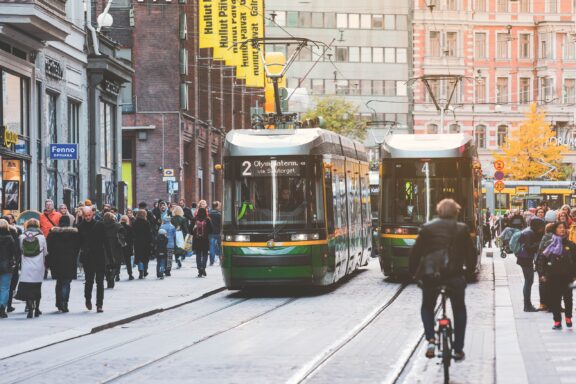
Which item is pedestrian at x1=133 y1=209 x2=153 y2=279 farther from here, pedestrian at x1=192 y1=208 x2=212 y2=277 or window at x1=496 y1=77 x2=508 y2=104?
window at x1=496 y1=77 x2=508 y2=104

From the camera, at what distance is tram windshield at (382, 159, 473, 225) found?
28.5m

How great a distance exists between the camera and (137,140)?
5878 cm

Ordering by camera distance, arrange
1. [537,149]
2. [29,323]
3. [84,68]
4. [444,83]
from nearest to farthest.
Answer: [29,323] < [84,68] < [537,149] < [444,83]

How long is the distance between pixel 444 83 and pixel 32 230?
8612 cm

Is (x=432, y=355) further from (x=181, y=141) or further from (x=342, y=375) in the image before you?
(x=181, y=141)

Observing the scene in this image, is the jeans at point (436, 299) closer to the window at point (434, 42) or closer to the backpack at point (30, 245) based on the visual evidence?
the backpack at point (30, 245)

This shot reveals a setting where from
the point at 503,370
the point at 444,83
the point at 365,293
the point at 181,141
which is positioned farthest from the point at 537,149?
the point at 503,370

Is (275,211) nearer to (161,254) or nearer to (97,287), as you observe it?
(97,287)

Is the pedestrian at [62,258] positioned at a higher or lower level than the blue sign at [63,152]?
lower

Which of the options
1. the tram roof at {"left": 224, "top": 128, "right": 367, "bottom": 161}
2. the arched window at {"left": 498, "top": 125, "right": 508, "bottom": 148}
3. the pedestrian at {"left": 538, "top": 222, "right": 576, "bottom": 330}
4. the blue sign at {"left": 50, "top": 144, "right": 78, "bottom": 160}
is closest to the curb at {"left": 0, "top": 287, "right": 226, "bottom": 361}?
the tram roof at {"left": 224, "top": 128, "right": 367, "bottom": 161}

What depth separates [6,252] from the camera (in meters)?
21.2

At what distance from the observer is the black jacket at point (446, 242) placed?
12578 mm

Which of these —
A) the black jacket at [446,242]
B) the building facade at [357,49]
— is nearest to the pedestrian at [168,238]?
the black jacket at [446,242]

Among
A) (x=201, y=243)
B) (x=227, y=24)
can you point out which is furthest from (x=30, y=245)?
(x=227, y=24)
